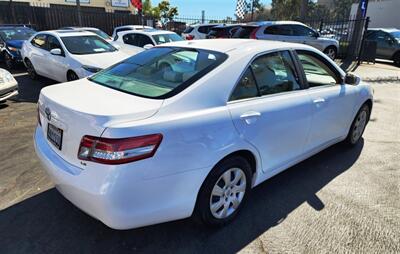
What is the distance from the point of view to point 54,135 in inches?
103

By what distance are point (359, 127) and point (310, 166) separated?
3.85 feet

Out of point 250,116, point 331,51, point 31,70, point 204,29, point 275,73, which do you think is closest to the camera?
point 250,116

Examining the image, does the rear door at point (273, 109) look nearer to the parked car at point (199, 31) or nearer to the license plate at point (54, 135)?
the license plate at point (54, 135)

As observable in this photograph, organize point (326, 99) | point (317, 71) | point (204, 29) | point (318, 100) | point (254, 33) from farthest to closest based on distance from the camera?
point (204, 29) < point (254, 33) < point (317, 71) < point (326, 99) < point (318, 100)

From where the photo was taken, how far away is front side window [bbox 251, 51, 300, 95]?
3.05 meters

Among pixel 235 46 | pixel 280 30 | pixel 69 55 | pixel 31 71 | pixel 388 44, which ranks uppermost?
pixel 235 46

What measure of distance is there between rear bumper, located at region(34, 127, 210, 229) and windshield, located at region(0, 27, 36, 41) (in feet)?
35.8

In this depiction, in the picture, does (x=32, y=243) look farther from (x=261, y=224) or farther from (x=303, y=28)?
(x=303, y=28)

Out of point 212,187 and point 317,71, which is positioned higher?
point 317,71

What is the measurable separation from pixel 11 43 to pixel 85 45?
14.6 feet

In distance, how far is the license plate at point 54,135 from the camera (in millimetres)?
2514

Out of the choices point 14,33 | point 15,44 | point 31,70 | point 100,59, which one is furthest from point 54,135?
point 14,33

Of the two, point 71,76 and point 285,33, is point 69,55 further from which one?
point 285,33

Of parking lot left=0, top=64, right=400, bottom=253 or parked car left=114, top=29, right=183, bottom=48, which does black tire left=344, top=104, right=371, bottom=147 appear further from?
parked car left=114, top=29, right=183, bottom=48
